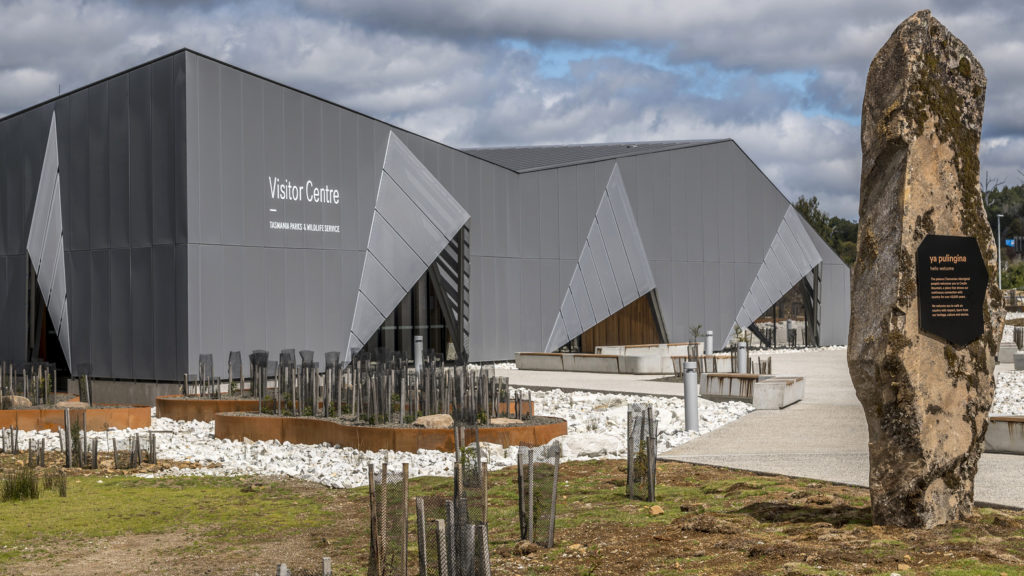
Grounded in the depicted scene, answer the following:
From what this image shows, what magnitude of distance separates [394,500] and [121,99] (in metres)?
14.4

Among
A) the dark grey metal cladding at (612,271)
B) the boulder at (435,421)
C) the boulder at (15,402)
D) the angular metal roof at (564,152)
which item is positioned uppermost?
the angular metal roof at (564,152)

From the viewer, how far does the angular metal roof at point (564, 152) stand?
32.0m

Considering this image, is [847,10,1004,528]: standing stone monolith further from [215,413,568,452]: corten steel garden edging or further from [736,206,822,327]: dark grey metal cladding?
[736,206,822,327]: dark grey metal cladding

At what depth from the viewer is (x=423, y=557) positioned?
5160mm

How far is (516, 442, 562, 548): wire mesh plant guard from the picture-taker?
6.36 meters

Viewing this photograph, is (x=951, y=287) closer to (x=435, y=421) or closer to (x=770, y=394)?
(x=435, y=421)

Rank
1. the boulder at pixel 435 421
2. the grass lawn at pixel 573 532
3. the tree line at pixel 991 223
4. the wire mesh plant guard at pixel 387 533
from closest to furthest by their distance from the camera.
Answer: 1. the wire mesh plant guard at pixel 387 533
2. the grass lawn at pixel 573 532
3. the boulder at pixel 435 421
4. the tree line at pixel 991 223

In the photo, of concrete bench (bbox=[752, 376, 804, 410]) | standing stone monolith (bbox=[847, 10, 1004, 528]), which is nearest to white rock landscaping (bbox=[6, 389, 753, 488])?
concrete bench (bbox=[752, 376, 804, 410])

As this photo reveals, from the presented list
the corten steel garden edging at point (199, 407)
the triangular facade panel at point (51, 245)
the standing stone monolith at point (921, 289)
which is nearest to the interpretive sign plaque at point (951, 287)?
the standing stone monolith at point (921, 289)

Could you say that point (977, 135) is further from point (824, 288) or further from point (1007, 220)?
point (1007, 220)

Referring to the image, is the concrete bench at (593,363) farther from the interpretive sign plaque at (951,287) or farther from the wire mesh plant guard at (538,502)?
the interpretive sign plaque at (951,287)

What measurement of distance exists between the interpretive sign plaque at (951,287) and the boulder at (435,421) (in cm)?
586

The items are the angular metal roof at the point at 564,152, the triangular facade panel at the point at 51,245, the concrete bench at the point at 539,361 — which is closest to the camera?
the triangular facade panel at the point at 51,245

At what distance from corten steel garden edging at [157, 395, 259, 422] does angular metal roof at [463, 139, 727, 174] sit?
16.7m
